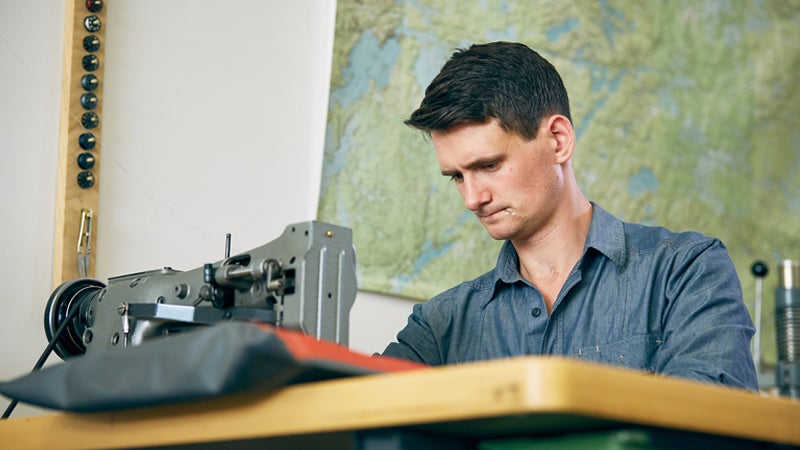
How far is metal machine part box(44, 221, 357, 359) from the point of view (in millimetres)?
1516

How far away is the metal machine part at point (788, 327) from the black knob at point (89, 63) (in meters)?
1.62

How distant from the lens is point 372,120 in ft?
10.0

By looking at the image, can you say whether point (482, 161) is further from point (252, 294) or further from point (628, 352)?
point (252, 294)

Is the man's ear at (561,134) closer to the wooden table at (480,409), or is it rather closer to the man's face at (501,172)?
the man's face at (501,172)

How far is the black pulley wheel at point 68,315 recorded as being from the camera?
1.92 metres

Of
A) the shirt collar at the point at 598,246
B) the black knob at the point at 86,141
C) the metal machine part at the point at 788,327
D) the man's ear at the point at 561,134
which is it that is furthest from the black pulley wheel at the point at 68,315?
the metal machine part at the point at 788,327

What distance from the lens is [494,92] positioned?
216cm

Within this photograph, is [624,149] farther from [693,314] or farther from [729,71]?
[693,314]

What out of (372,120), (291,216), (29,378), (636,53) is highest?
(636,53)

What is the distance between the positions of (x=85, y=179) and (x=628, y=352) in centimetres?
130

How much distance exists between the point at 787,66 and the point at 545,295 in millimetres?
2317

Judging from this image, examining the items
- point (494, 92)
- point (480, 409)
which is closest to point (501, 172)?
point (494, 92)

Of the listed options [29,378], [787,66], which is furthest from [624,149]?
[29,378]

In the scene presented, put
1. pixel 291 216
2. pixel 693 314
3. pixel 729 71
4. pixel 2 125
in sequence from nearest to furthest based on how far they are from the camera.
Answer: pixel 693 314 < pixel 2 125 < pixel 291 216 < pixel 729 71
